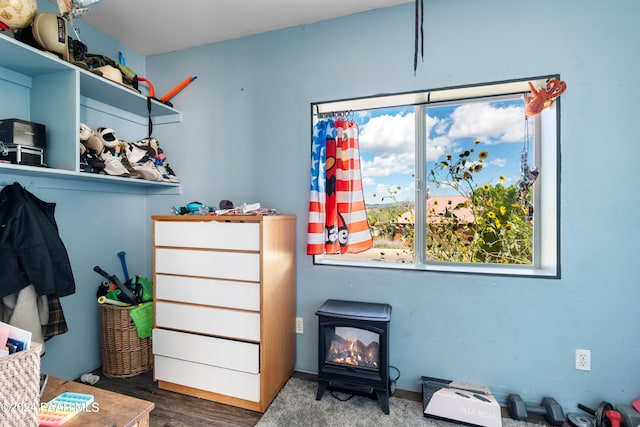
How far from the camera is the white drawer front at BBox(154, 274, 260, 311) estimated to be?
1.81m

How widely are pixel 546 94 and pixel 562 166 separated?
43 centimetres

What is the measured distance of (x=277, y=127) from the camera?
7.52ft

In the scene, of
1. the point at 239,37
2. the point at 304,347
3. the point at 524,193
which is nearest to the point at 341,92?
the point at 239,37

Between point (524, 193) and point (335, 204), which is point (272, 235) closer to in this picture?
point (335, 204)

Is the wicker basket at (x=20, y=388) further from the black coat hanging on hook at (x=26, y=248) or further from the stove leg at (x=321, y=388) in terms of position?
the stove leg at (x=321, y=388)

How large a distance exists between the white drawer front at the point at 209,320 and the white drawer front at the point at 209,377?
223 millimetres

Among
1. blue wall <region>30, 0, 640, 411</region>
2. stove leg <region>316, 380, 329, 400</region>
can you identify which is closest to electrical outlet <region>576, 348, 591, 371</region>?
blue wall <region>30, 0, 640, 411</region>

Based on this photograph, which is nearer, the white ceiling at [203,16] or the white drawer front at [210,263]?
the white drawer front at [210,263]

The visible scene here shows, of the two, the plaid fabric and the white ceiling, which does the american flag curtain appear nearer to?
the white ceiling

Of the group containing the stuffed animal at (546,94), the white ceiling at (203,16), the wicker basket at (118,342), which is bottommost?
the wicker basket at (118,342)

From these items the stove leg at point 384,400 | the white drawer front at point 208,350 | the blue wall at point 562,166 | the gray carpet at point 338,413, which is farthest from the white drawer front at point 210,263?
the stove leg at point 384,400

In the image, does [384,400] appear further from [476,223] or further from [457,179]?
[457,179]

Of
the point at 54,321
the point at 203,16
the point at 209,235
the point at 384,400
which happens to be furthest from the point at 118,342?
the point at 203,16

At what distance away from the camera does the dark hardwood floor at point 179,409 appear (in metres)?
1.71
